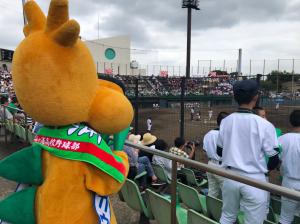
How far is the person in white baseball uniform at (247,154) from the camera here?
8.65 ft

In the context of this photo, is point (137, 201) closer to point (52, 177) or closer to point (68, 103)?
point (52, 177)

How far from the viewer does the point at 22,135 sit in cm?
688

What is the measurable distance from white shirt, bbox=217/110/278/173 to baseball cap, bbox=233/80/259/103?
0.36 ft

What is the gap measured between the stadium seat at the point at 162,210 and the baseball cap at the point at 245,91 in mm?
994

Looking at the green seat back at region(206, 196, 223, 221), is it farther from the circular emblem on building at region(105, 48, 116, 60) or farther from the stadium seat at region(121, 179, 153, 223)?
the circular emblem on building at region(105, 48, 116, 60)

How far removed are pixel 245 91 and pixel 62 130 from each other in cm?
147

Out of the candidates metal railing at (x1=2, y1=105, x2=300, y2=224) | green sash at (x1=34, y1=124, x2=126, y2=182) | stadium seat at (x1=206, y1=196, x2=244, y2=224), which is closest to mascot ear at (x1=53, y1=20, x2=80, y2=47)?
green sash at (x1=34, y1=124, x2=126, y2=182)

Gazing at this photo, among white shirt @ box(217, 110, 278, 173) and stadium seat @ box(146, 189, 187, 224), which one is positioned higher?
white shirt @ box(217, 110, 278, 173)

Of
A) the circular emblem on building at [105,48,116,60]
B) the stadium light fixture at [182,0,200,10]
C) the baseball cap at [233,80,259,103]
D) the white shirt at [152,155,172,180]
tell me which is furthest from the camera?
the circular emblem on building at [105,48,116,60]

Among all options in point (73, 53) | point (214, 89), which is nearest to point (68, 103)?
point (73, 53)

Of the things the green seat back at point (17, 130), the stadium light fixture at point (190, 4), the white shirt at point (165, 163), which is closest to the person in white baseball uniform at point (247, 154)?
the white shirt at point (165, 163)

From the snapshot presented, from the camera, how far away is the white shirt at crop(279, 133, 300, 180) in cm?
324

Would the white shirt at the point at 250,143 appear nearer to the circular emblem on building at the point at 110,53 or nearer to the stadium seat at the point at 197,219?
the stadium seat at the point at 197,219

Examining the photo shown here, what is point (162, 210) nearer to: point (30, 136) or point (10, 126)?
point (30, 136)
